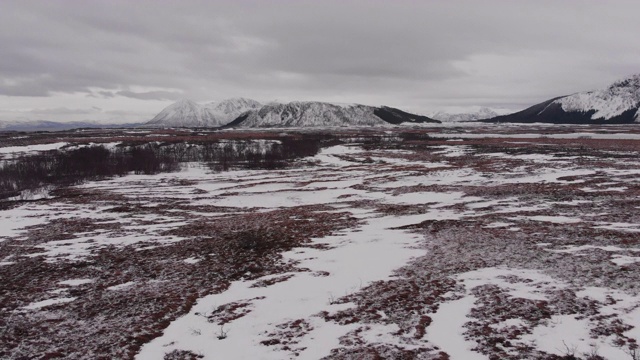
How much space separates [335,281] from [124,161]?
92.6m

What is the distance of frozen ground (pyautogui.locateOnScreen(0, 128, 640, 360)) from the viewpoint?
10617mm

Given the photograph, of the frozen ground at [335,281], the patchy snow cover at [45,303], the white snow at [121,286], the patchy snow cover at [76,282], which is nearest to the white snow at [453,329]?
the frozen ground at [335,281]

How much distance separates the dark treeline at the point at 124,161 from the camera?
7156cm

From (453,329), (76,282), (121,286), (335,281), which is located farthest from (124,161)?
(453,329)

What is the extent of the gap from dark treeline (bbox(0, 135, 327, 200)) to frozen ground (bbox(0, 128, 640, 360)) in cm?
4291

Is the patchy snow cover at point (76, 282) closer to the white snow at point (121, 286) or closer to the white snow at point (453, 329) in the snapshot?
the white snow at point (121, 286)

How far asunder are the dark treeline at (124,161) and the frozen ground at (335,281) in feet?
141

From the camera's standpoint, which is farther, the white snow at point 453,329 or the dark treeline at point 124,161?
the dark treeline at point 124,161

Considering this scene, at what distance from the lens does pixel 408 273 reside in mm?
16031

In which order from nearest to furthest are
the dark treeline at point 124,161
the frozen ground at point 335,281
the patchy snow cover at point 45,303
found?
the frozen ground at point 335,281 < the patchy snow cover at point 45,303 < the dark treeline at point 124,161

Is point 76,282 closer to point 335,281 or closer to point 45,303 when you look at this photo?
point 45,303

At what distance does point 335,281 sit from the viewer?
15773 millimetres

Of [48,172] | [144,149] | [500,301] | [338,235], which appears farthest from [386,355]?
[144,149]

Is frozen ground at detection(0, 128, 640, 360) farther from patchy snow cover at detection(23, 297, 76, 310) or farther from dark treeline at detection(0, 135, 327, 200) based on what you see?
dark treeline at detection(0, 135, 327, 200)
